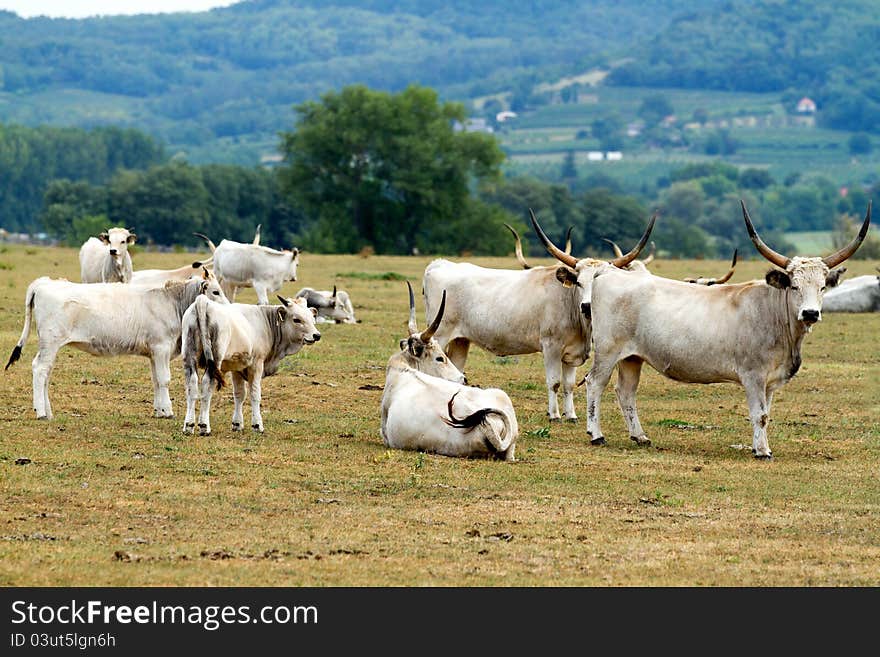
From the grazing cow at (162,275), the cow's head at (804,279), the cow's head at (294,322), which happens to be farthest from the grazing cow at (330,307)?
the cow's head at (804,279)

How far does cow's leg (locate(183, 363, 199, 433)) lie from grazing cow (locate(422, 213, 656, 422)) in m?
4.38

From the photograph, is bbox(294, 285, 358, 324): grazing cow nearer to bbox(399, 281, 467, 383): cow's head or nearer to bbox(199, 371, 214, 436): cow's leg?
bbox(399, 281, 467, 383): cow's head

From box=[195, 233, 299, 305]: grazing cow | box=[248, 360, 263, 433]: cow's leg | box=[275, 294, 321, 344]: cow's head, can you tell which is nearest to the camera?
box=[248, 360, 263, 433]: cow's leg

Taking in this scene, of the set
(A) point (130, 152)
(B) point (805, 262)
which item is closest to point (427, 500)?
(B) point (805, 262)

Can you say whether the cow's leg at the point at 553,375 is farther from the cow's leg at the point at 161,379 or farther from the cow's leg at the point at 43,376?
the cow's leg at the point at 43,376

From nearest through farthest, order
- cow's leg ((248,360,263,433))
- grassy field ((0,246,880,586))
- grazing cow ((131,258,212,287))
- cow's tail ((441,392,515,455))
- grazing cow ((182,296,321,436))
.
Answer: grassy field ((0,246,880,586))
cow's tail ((441,392,515,455))
grazing cow ((182,296,321,436))
cow's leg ((248,360,263,433))
grazing cow ((131,258,212,287))

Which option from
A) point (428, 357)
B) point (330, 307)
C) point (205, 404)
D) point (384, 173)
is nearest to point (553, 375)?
point (428, 357)

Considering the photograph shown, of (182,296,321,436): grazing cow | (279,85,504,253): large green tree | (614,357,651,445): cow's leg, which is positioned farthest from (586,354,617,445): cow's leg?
(279,85,504,253): large green tree

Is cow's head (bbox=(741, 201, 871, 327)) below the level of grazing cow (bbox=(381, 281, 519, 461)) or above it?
above

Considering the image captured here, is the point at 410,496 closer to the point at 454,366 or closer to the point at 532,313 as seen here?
the point at 454,366

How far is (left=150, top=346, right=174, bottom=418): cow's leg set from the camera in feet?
56.9

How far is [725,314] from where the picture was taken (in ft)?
55.2

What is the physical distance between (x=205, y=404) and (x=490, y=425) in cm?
300

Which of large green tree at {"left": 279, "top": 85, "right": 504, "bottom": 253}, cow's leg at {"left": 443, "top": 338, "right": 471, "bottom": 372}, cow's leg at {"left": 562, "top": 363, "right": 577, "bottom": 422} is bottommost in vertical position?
large green tree at {"left": 279, "top": 85, "right": 504, "bottom": 253}
